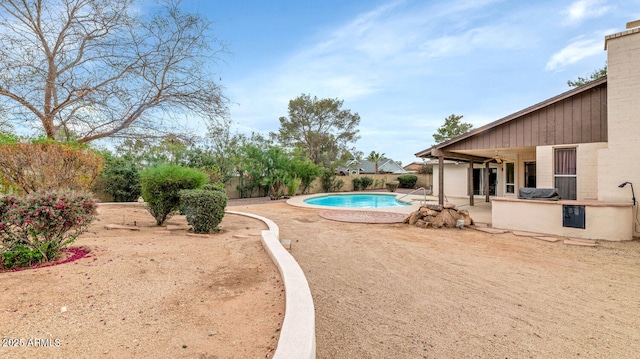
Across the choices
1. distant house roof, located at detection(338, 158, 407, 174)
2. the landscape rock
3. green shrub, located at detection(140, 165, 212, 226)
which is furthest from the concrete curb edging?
distant house roof, located at detection(338, 158, 407, 174)

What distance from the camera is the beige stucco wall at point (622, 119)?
22.9 feet

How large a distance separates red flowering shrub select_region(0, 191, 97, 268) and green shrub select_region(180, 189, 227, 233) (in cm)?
234

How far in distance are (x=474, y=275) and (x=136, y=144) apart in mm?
7720

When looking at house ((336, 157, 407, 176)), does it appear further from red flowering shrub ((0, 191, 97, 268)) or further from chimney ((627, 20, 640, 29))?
red flowering shrub ((0, 191, 97, 268))

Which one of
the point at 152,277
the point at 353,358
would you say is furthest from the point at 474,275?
the point at 152,277

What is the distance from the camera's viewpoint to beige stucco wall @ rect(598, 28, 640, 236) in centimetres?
697

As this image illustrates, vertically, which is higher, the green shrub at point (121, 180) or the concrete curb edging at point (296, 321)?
the green shrub at point (121, 180)

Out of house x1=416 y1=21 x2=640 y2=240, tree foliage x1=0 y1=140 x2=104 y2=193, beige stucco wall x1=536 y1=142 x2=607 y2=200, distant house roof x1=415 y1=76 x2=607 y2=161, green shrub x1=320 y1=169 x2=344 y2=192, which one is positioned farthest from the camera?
green shrub x1=320 y1=169 x2=344 y2=192

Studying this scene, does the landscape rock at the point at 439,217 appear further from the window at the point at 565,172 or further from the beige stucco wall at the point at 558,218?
the window at the point at 565,172

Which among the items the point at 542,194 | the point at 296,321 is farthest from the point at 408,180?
the point at 296,321

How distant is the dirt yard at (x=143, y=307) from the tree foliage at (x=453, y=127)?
33.3 meters

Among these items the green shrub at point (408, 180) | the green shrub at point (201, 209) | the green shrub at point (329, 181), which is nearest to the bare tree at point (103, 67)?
the green shrub at point (201, 209)

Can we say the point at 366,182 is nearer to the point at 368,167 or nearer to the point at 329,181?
the point at 329,181

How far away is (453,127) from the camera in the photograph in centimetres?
3262
